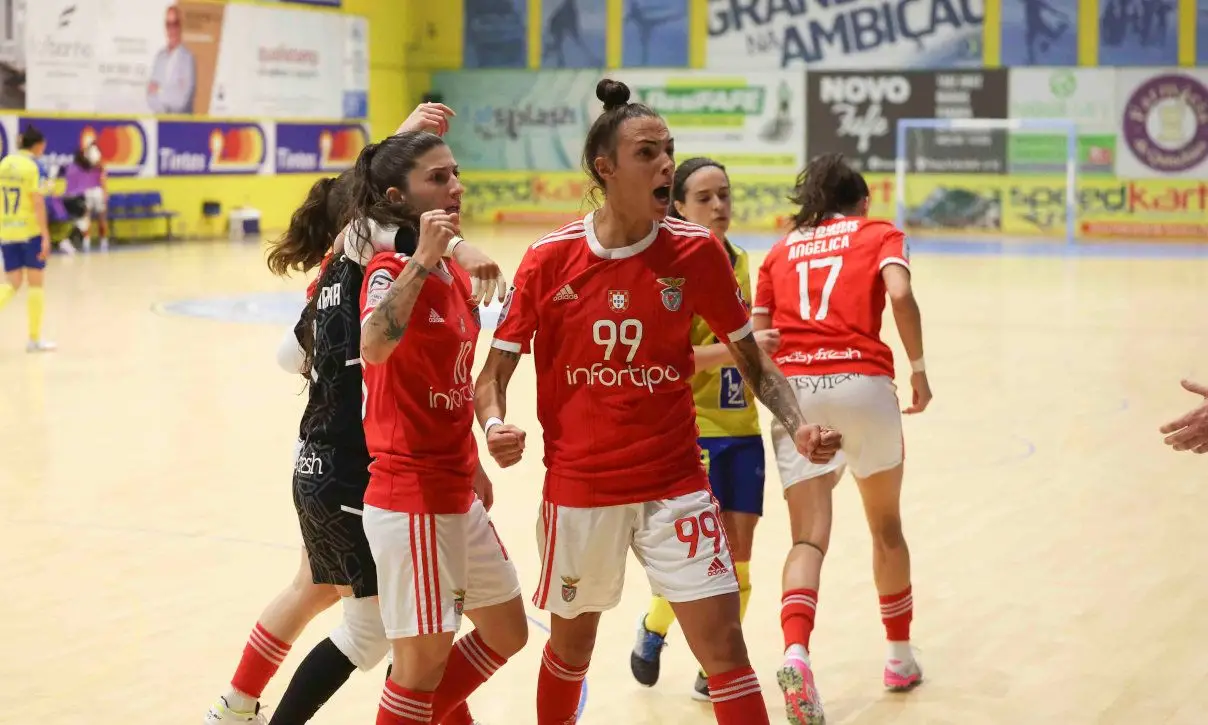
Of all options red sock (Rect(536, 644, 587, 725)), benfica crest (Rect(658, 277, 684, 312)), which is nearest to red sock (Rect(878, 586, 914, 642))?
red sock (Rect(536, 644, 587, 725))

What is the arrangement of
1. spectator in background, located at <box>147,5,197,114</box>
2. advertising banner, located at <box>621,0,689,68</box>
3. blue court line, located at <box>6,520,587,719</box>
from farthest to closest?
advertising banner, located at <box>621,0,689,68</box>, spectator in background, located at <box>147,5,197,114</box>, blue court line, located at <box>6,520,587,719</box>

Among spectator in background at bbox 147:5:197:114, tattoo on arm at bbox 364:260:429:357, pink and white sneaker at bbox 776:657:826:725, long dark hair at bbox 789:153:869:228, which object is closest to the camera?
tattoo on arm at bbox 364:260:429:357

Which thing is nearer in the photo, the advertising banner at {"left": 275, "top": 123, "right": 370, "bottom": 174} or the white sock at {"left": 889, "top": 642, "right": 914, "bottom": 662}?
the white sock at {"left": 889, "top": 642, "right": 914, "bottom": 662}

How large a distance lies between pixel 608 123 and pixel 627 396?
26.3 inches

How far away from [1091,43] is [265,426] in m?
22.9

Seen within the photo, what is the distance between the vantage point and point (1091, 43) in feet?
93.0

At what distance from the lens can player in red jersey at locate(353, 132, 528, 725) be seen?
11.2ft

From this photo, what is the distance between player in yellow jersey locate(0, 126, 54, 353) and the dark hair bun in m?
10.2

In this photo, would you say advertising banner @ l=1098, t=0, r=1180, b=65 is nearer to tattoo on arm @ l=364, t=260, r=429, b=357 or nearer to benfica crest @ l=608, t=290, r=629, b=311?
benfica crest @ l=608, t=290, r=629, b=311

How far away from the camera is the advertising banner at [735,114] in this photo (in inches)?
1195

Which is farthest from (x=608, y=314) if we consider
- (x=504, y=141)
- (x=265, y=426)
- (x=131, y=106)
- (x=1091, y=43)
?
(x=504, y=141)

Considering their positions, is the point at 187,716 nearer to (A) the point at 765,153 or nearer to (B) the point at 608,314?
(B) the point at 608,314

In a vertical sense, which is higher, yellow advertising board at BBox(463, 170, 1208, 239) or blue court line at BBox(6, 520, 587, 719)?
yellow advertising board at BBox(463, 170, 1208, 239)

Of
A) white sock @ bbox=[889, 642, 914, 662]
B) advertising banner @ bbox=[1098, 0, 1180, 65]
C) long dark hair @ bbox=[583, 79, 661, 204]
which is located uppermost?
advertising banner @ bbox=[1098, 0, 1180, 65]
